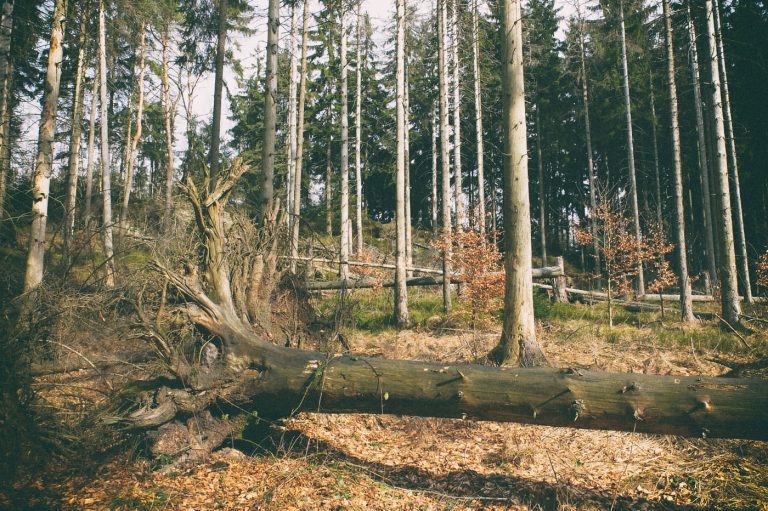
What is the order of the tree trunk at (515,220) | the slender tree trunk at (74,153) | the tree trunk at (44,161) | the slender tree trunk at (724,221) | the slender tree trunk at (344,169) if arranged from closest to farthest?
the tree trunk at (515,220) → the slender tree trunk at (74,153) → the tree trunk at (44,161) → the slender tree trunk at (724,221) → the slender tree trunk at (344,169)

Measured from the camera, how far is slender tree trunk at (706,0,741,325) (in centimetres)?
998

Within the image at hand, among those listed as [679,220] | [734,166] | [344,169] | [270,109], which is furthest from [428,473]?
[734,166]

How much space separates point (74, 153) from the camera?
13.0 meters

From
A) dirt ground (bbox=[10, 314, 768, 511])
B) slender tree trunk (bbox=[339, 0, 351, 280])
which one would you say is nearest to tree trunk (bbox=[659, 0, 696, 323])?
dirt ground (bbox=[10, 314, 768, 511])

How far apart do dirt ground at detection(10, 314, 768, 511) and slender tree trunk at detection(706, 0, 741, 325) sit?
6.94m

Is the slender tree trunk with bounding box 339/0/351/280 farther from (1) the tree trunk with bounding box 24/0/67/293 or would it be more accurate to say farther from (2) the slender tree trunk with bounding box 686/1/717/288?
(2) the slender tree trunk with bounding box 686/1/717/288

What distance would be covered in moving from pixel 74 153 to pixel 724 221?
60.6 feet

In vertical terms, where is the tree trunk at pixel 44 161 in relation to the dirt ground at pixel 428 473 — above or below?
above

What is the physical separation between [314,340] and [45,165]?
633cm

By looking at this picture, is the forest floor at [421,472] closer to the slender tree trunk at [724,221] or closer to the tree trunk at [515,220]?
the tree trunk at [515,220]

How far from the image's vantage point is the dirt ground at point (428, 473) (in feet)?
12.2

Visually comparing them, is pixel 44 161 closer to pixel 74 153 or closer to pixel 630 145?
pixel 74 153

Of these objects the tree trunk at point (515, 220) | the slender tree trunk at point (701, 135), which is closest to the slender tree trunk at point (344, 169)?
the tree trunk at point (515, 220)

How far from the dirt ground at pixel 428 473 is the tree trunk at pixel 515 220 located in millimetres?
1034
